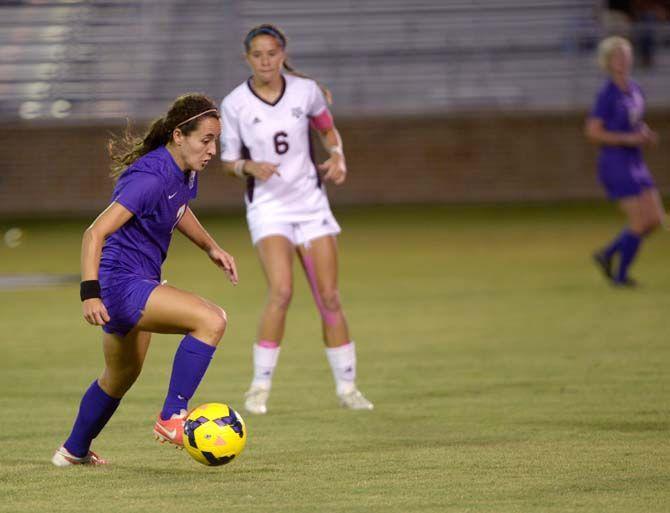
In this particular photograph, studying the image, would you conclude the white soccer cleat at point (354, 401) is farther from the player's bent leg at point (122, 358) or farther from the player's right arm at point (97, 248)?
the player's right arm at point (97, 248)

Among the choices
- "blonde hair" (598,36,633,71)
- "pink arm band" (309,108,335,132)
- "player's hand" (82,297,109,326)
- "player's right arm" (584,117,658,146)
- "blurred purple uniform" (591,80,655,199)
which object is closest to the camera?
"player's hand" (82,297,109,326)

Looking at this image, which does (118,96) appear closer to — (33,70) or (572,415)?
(33,70)

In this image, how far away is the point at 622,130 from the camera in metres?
11.9

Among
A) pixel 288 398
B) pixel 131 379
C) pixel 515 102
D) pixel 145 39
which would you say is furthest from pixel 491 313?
pixel 145 39

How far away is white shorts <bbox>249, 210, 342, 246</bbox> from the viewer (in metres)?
7.05

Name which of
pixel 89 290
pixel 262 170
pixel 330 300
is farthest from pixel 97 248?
pixel 330 300

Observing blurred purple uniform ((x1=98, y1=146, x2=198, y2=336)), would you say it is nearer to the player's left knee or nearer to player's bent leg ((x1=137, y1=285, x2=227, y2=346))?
player's bent leg ((x1=137, y1=285, x2=227, y2=346))

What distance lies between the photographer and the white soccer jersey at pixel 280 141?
23.1 feet

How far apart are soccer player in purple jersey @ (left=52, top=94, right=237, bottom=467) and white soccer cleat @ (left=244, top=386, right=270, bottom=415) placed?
1.41 metres

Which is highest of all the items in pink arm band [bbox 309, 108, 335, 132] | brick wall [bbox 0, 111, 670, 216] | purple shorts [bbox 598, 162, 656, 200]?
pink arm band [bbox 309, 108, 335, 132]

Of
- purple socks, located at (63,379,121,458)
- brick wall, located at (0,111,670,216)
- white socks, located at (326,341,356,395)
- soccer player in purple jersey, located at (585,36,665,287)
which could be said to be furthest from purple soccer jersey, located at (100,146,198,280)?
brick wall, located at (0,111,670,216)

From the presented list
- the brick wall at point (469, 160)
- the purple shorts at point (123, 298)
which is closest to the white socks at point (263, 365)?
the purple shorts at point (123, 298)

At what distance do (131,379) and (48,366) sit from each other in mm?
3131

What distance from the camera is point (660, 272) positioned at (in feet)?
43.0
